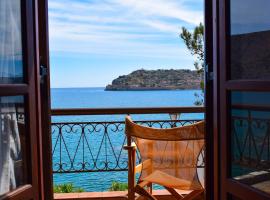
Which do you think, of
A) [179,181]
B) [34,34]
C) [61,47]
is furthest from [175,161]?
[61,47]

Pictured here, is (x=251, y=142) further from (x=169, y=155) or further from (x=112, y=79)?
(x=112, y=79)

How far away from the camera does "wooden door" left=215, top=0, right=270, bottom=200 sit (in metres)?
1.77

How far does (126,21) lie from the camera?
78.7 ft

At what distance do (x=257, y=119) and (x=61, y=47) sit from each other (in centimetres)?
2149

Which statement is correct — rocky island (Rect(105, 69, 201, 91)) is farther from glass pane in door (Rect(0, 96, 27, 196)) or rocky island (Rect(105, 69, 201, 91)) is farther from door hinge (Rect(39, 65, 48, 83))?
glass pane in door (Rect(0, 96, 27, 196))

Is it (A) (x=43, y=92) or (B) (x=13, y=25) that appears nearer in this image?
(B) (x=13, y=25)

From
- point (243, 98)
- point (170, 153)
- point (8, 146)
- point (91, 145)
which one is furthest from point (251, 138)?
point (91, 145)

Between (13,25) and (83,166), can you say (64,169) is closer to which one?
(83,166)

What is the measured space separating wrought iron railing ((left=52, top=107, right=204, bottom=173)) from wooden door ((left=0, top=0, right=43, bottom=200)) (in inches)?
79.7

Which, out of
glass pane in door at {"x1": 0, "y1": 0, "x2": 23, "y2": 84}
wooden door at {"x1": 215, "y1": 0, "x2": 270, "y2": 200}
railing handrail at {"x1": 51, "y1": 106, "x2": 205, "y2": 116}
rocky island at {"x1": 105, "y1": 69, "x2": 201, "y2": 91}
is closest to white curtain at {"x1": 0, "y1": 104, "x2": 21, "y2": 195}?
glass pane in door at {"x1": 0, "y1": 0, "x2": 23, "y2": 84}

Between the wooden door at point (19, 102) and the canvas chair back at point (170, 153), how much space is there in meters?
0.91

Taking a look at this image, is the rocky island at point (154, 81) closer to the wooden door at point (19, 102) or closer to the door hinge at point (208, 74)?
the door hinge at point (208, 74)

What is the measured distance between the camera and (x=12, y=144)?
2.01m

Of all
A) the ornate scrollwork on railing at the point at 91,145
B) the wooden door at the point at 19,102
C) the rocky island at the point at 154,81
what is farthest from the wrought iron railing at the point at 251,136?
the rocky island at the point at 154,81
